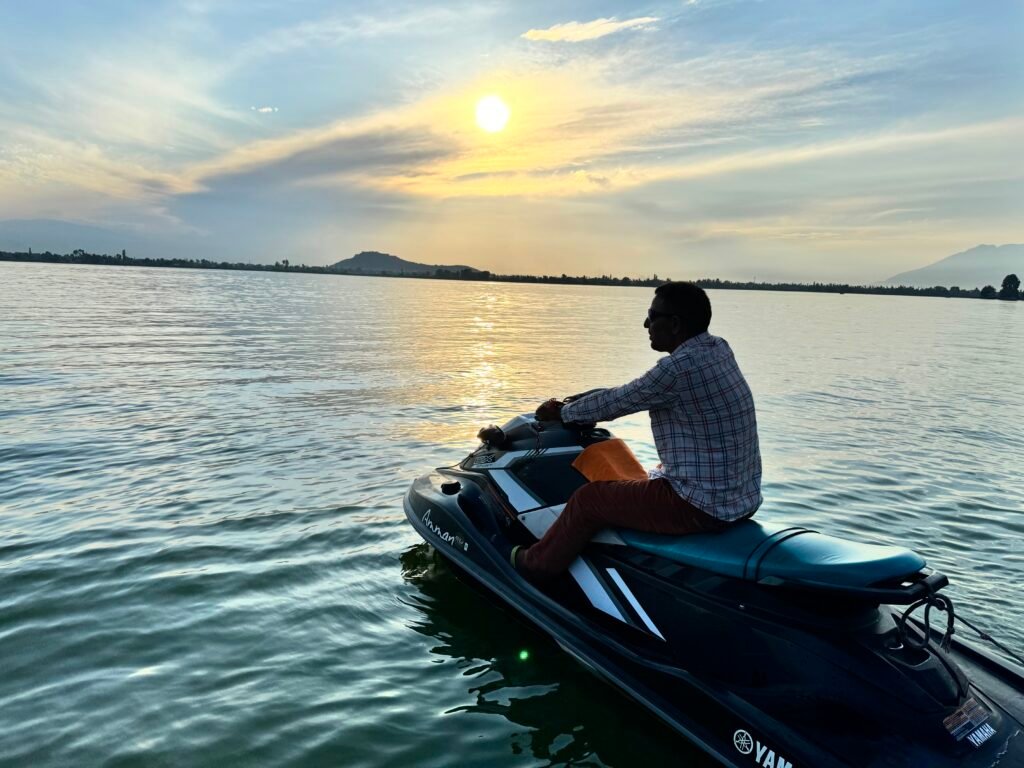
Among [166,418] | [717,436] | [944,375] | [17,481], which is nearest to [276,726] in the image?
[717,436]

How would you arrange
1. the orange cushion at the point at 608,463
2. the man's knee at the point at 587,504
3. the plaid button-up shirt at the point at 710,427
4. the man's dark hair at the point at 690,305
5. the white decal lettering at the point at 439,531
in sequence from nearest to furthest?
the plaid button-up shirt at the point at 710,427 → the man's dark hair at the point at 690,305 → the man's knee at the point at 587,504 → the orange cushion at the point at 608,463 → the white decal lettering at the point at 439,531

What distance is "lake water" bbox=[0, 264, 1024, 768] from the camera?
373 cm

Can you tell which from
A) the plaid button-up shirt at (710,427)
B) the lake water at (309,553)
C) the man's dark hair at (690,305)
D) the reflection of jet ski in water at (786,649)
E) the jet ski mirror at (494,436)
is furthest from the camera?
the jet ski mirror at (494,436)

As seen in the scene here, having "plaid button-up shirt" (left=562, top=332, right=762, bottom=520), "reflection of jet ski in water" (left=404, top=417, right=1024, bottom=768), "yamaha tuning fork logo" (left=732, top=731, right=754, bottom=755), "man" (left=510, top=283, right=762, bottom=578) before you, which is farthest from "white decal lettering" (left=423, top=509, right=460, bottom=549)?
"yamaha tuning fork logo" (left=732, top=731, right=754, bottom=755)

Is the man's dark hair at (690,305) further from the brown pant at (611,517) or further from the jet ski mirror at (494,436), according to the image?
the jet ski mirror at (494,436)

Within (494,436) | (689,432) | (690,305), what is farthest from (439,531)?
(690,305)

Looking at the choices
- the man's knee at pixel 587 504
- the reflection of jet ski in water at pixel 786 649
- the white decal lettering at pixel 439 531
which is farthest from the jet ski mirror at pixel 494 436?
the reflection of jet ski in water at pixel 786 649

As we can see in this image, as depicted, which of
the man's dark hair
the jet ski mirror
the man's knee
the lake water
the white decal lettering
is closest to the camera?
the man's dark hair

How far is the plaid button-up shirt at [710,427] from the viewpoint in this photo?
3488mm

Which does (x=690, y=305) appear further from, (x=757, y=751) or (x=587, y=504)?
(x=757, y=751)

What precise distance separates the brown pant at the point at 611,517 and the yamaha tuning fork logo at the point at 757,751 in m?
0.95

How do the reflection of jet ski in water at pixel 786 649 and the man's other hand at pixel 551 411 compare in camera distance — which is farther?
the man's other hand at pixel 551 411

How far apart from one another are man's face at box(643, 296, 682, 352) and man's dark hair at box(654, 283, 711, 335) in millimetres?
31

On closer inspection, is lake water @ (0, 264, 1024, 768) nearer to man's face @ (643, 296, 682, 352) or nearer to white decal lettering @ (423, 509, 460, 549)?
white decal lettering @ (423, 509, 460, 549)
